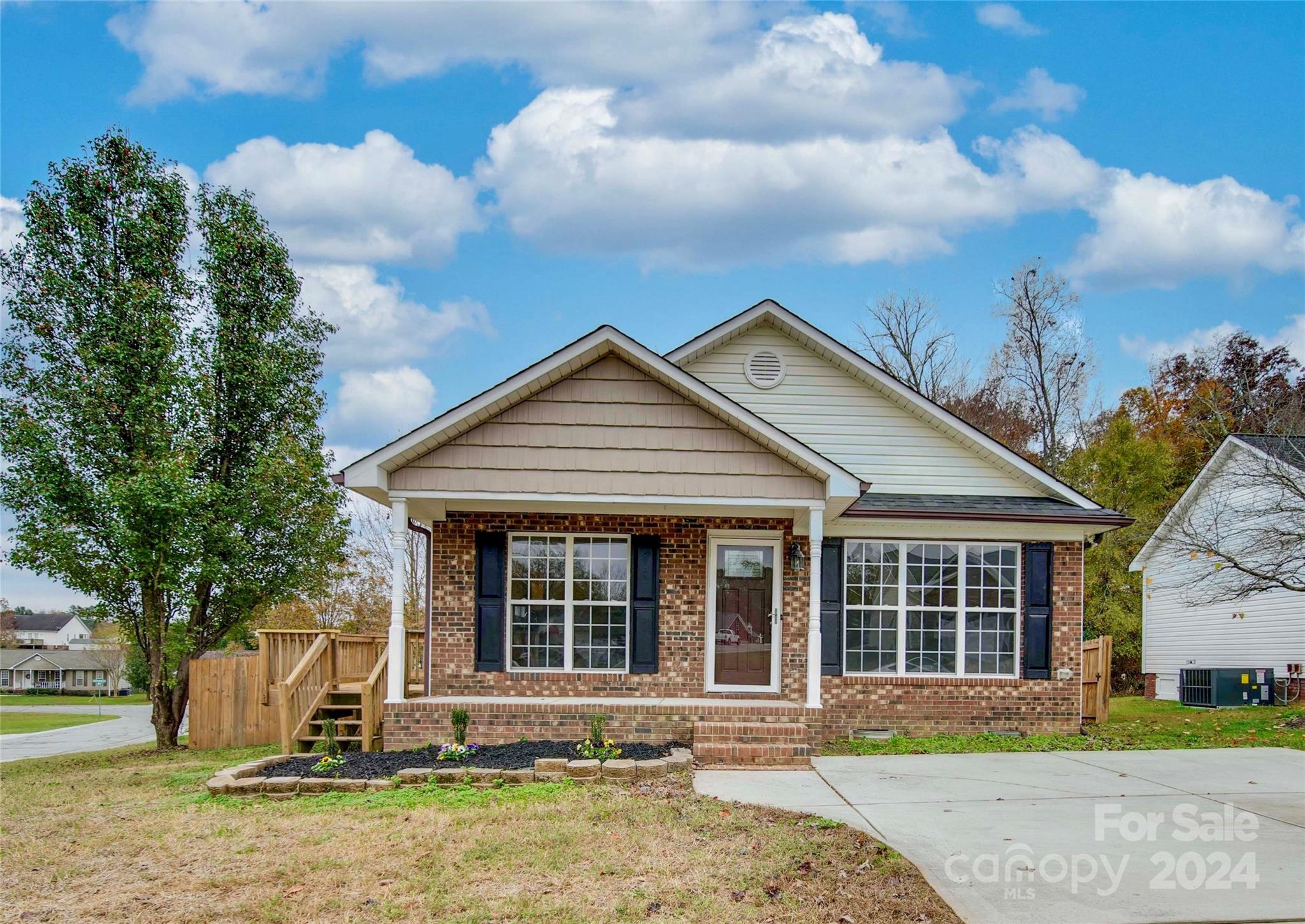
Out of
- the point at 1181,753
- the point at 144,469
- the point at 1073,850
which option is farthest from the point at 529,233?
the point at 1073,850

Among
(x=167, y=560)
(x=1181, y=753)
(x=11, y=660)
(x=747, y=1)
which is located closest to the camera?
(x=1181, y=753)

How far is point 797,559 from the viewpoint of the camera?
12.3 metres

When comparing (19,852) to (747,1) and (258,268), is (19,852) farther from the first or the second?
(747,1)

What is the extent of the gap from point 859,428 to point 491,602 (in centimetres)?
551

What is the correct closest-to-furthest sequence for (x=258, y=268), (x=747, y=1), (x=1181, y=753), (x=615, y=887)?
(x=615, y=887) → (x=1181, y=753) → (x=747, y=1) → (x=258, y=268)

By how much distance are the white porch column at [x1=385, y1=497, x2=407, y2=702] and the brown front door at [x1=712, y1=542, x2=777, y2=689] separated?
3834 mm

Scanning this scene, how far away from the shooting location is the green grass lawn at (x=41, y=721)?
109ft

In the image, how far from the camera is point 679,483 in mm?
10812

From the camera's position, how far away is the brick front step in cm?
991

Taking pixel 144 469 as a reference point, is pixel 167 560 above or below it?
below

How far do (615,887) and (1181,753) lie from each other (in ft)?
25.8

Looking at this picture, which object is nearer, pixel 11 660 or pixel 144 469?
pixel 144 469

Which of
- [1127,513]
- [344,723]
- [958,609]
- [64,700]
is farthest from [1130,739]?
[64,700]

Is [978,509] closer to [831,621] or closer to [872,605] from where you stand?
[872,605]
